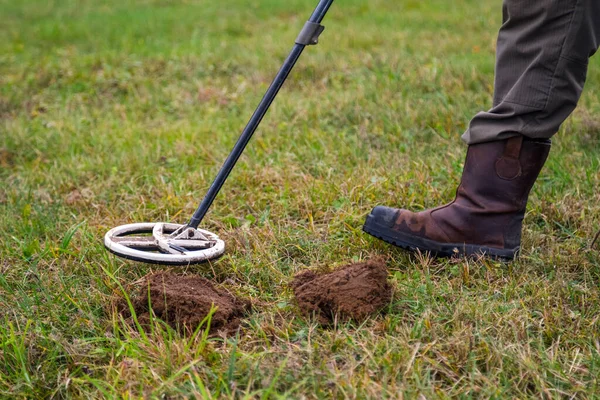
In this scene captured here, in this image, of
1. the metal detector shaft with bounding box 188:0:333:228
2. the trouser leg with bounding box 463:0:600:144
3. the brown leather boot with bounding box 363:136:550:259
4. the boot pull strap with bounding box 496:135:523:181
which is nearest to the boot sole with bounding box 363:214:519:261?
the brown leather boot with bounding box 363:136:550:259

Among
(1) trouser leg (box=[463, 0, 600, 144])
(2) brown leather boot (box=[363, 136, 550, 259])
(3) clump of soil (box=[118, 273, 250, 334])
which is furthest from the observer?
(2) brown leather boot (box=[363, 136, 550, 259])

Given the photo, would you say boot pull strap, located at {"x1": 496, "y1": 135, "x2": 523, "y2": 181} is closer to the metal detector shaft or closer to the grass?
the grass

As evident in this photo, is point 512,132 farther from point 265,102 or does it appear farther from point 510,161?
point 265,102

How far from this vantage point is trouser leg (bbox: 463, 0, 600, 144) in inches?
86.1

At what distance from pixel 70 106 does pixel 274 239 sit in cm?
305

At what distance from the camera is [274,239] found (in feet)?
8.71

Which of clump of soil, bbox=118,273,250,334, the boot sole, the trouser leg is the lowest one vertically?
clump of soil, bbox=118,273,250,334

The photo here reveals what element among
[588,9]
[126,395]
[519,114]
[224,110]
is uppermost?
[588,9]

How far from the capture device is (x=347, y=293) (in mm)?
2100

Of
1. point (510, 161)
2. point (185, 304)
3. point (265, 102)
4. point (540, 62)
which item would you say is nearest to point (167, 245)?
point (185, 304)

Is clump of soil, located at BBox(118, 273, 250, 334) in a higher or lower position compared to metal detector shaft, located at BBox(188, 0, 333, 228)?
lower

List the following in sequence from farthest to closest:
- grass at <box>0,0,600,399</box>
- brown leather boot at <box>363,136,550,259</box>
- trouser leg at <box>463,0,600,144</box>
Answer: brown leather boot at <box>363,136,550,259</box>
trouser leg at <box>463,0,600,144</box>
grass at <box>0,0,600,399</box>

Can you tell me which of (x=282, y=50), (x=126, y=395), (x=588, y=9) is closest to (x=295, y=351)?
(x=126, y=395)

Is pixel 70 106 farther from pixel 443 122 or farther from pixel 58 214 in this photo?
pixel 443 122
